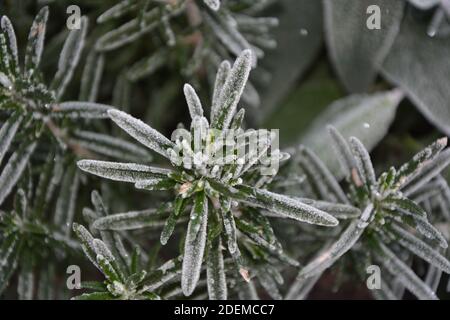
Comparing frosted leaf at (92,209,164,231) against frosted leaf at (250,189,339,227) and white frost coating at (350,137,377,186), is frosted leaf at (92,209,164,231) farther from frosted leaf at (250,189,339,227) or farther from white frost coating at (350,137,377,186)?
white frost coating at (350,137,377,186)

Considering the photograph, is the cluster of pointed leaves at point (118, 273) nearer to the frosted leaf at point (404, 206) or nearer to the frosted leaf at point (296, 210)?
the frosted leaf at point (296, 210)

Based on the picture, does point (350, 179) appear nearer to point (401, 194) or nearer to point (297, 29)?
point (401, 194)

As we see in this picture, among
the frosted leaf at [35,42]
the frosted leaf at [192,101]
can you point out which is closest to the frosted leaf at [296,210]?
the frosted leaf at [192,101]

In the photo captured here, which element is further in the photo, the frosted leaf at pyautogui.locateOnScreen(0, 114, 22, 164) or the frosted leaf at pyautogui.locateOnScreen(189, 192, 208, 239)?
the frosted leaf at pyautogui.locateOnScreen(0, 114, 22, 164)

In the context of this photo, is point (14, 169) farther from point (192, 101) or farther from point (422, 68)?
point (422, 68)

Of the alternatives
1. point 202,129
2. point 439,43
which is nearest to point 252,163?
point 202,129

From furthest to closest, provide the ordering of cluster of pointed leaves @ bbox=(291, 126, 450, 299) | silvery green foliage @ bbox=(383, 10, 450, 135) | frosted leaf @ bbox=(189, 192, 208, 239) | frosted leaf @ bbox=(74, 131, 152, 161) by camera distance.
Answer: silvery green foliage @ bbox=(383, 10, 450, 135), frosted leaf @ bbox=(74, 131, 152, 161), cluster of pointed leaves @ bbox=(291, 126, 450, 299), frosted leaf @ bbox=(189, 192, 208, 239)

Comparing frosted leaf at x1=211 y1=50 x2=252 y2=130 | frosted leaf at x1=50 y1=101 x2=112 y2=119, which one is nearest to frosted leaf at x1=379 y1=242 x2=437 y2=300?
frosted leaf at x1=211 y1=50 x2=252 y2=130
